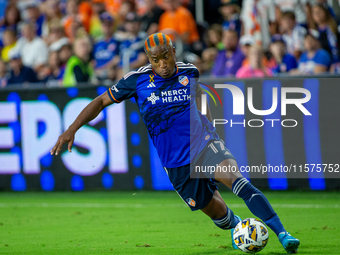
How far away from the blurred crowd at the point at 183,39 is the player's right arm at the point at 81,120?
16.1 ft

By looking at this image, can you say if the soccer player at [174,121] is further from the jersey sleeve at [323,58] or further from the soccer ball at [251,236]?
the jersey sleeve at [323,58]

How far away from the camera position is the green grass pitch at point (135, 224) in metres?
5.51

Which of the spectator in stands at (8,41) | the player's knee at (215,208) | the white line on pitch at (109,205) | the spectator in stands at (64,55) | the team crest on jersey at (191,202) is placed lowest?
the white line on pitch at (109,205)

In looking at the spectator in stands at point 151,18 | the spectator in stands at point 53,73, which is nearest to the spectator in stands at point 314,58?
the spectator in stands at point 151,18

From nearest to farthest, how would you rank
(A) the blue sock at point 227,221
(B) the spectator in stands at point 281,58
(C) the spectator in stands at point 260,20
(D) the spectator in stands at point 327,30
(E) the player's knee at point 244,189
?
(E) the player's knee at point 244,189 → (A) the blue sock at point 227,221 → (D) the spectator in stands at point 327,30 → (B) the spectator in stands at point 281,58 → (C) the spectator in stands at point 260,20

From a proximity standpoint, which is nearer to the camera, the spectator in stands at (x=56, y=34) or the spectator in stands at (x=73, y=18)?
the spectator in stands at (x=56, y=34)

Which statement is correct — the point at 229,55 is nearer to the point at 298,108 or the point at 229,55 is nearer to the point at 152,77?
the point at 298,108

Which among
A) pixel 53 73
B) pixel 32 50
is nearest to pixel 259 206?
pixel 53 73

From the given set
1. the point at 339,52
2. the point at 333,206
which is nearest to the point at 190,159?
the point at 333,206

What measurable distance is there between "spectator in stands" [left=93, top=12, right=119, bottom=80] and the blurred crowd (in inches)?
1.0

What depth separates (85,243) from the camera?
586cm

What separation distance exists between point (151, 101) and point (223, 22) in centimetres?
845

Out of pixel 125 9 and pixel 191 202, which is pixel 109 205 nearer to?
pixel 191 202

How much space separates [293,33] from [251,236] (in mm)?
7221
